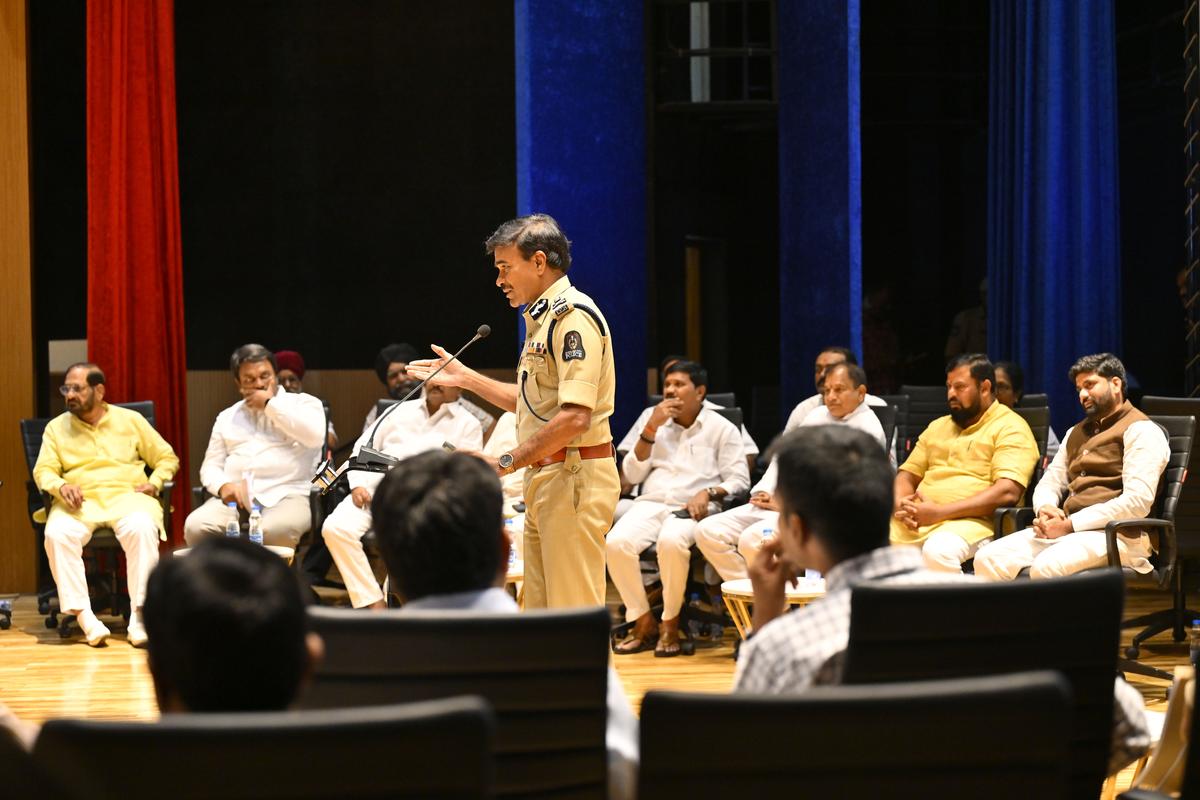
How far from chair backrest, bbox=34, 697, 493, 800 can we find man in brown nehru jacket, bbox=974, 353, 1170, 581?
3869 mm

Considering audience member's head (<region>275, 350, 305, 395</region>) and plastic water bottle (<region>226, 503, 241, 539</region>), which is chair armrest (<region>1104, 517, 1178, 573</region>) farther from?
audience member's head (<region>275, 350, 305, 395</region>)

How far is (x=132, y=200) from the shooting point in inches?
267

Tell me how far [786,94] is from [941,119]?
4.68 m

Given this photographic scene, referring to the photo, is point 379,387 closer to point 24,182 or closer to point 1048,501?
point 24,182

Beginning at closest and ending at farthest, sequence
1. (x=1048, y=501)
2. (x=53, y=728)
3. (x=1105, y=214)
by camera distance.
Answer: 1. (x=53, y=728)
2. (x=1048, y=501)
3. (x=1105, y=214)

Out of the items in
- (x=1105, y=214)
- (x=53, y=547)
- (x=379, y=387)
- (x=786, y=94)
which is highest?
(x=786, y=94)

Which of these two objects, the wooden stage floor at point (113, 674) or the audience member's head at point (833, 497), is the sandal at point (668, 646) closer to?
the wooden stage floor at point (113, 674)

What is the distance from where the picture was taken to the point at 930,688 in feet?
4.32

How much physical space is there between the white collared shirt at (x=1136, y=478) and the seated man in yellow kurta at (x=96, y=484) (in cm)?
375

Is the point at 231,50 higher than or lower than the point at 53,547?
higher

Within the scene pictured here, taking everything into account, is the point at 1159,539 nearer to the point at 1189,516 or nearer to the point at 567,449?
the point at 1189,516

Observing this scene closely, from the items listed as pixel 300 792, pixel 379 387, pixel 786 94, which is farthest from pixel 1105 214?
pixel 300 792

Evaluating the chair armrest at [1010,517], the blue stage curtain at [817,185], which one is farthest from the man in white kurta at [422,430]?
the chair armrest at [1010,517]

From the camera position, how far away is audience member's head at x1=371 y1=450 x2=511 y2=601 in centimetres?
179
